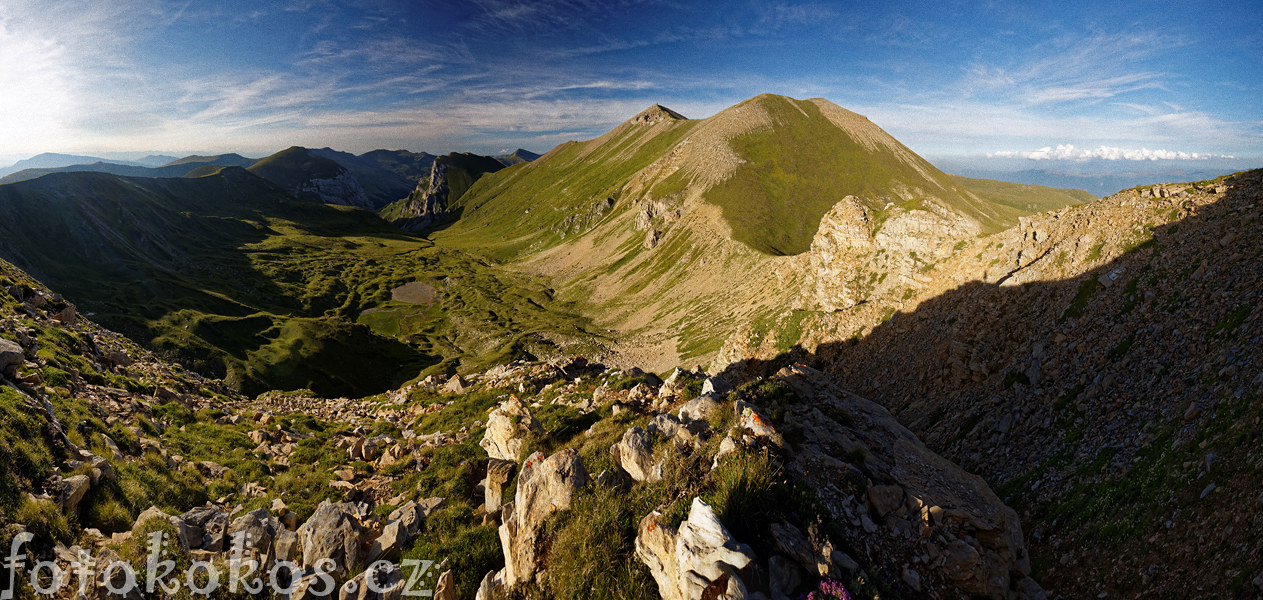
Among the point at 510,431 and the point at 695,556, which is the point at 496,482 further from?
the point at 695,556

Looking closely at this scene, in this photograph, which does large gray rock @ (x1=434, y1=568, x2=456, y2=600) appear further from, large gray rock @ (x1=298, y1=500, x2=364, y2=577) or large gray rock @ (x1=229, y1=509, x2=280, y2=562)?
large gray rock @ (x1=229, y1=509, x2=280, y2=562)

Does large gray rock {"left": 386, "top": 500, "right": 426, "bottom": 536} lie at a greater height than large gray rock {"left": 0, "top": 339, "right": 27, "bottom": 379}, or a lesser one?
lesser

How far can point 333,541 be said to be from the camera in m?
12.3

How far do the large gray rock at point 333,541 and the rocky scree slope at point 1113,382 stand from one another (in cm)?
2018

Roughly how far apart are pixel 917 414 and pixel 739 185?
515ft

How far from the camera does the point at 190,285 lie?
112m

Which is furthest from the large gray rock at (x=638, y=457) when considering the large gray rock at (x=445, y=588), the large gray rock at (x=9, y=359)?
the large gray rock at (x=9, y=359)

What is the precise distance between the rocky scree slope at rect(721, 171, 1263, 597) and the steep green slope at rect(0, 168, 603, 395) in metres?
83.0

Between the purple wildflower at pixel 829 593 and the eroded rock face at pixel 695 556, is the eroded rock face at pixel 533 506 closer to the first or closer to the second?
the eroded rock face at pixel 695 556

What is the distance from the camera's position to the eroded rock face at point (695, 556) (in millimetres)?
8344

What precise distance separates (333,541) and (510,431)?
800 centimetres

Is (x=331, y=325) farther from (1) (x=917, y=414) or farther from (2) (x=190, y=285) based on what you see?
(1) (x=917, y=414)

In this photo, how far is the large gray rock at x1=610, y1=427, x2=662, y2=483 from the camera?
1207 cm

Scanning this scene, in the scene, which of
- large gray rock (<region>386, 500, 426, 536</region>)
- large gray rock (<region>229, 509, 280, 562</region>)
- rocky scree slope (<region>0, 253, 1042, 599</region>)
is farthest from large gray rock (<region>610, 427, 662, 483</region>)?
large gray rock (<region>229, 509, 280, 562</region>)
